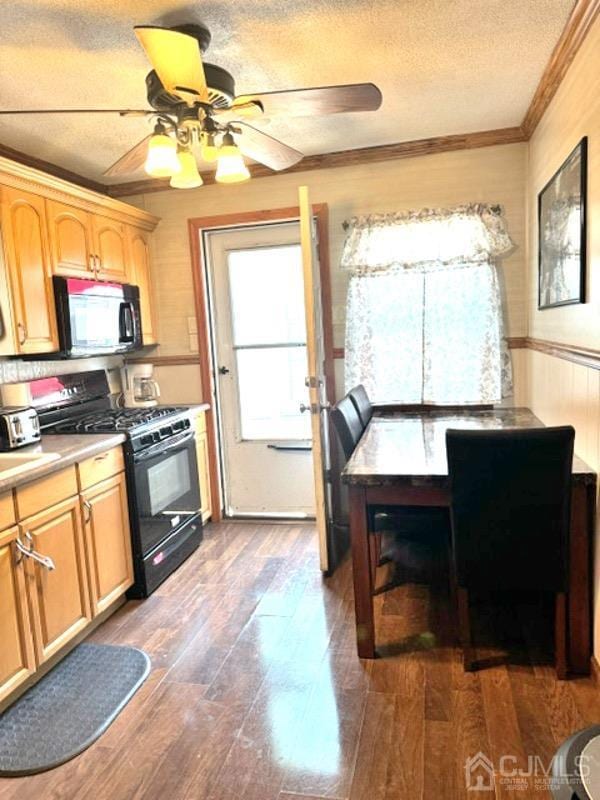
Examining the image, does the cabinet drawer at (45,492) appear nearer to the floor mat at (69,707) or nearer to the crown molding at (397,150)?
the floor mat at (69,707)

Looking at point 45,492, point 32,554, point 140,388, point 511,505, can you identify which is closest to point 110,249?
point 140,388

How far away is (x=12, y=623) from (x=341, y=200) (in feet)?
9.26

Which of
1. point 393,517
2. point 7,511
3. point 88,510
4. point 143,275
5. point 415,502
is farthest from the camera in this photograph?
point 143,275

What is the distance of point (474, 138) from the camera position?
3.14 meters

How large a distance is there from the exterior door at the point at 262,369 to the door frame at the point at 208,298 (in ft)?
0.24

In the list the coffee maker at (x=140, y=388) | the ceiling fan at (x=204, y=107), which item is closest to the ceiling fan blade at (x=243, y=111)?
the ceiling fan at (x=204, y=107)

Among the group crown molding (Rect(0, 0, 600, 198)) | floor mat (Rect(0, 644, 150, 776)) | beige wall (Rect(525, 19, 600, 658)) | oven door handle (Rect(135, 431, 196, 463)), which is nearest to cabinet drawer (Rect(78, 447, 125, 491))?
oven door handle (Rect(135, 431, 196, 463))

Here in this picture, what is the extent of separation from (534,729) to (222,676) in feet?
A: 3.71

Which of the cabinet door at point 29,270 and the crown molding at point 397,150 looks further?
the cabinet door at point 29,270

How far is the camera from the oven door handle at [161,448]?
282cm

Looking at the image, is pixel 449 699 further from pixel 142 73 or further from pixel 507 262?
pixel 142 73

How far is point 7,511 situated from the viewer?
196 cm

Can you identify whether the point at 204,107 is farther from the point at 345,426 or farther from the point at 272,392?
the point at 272,392

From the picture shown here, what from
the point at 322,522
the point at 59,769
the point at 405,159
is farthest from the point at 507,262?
the point at 59,769
